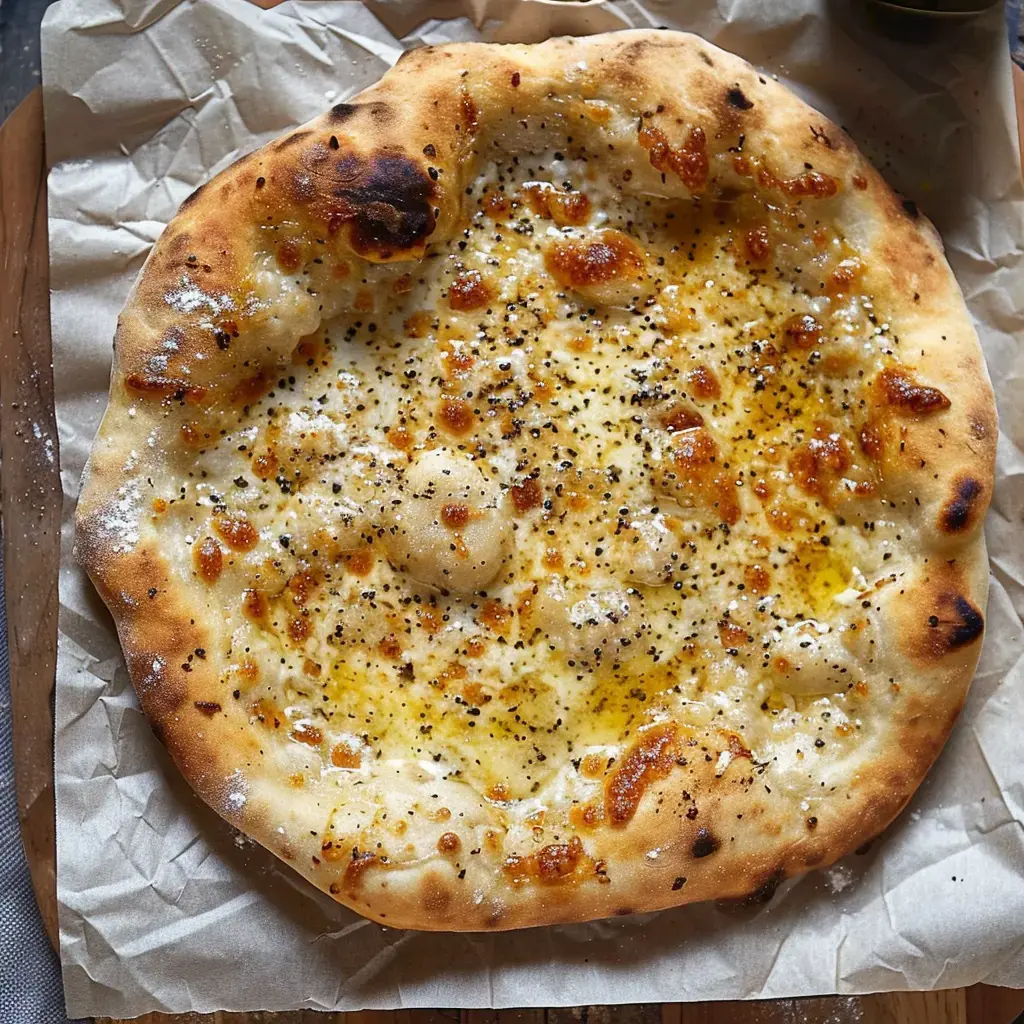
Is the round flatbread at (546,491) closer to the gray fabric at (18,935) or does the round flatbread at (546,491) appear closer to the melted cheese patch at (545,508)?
the melted cheese patch at (545,508)

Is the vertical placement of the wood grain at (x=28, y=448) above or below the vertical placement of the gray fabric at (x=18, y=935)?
above

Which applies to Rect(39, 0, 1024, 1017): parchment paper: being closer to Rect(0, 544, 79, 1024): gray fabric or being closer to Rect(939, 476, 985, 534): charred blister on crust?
Rect(0, 544, 79, 1024): gray fabric

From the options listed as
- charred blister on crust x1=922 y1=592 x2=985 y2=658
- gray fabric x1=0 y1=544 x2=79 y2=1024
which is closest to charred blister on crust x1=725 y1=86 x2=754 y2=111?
charred blister on crust x1=922 y1=592 x2=985 y2=658

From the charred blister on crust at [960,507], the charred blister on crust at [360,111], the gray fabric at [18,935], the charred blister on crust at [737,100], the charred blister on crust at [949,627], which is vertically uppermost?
the charred blister on crust at [360,111]

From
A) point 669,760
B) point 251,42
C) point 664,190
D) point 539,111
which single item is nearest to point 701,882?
point 669,760

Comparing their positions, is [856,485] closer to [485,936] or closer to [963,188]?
[963,188]


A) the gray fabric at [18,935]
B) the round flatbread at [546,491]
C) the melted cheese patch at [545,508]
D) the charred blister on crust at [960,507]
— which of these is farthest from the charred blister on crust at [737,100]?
the gray fabric at [18,935]

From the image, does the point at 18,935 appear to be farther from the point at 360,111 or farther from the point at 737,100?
the point at 737,100
